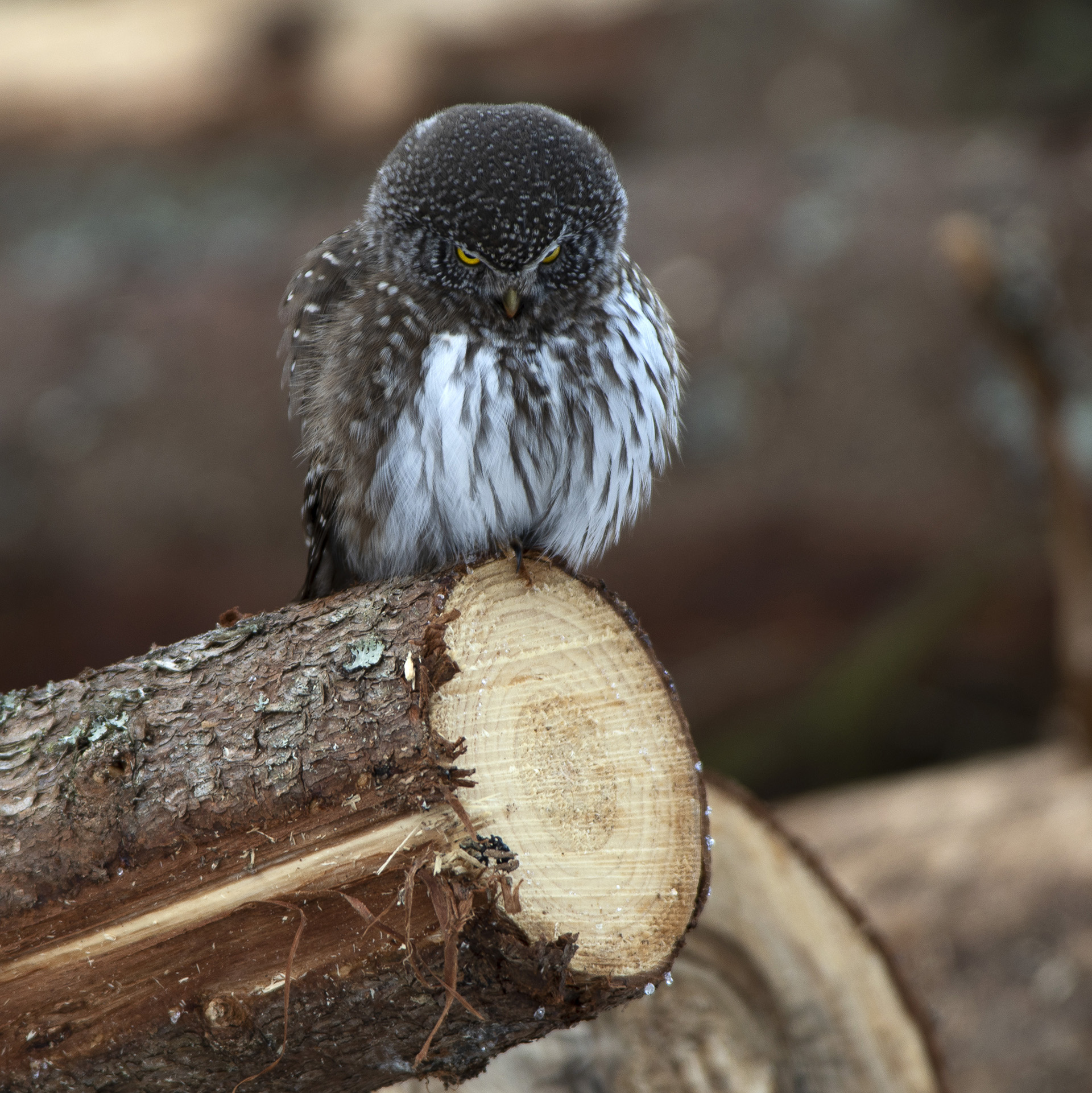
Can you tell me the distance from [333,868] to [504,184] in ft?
5.31

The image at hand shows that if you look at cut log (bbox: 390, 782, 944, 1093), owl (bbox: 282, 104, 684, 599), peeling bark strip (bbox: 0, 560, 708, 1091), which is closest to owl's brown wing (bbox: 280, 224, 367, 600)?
owl (bbox: 282, 104, 684, 599)

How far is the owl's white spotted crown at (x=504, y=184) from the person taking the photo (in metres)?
2.65

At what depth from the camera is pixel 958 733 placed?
5980 millimetres

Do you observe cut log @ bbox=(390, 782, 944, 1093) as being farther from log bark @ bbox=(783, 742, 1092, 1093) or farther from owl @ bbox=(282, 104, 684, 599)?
owl @ bbox=(282, 104, 684, 599)

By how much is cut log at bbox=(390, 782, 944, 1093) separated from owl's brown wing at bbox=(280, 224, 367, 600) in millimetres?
Result: 1284

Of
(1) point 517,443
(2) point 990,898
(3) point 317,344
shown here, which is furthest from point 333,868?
(2) point 990,898

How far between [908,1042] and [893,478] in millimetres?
2996

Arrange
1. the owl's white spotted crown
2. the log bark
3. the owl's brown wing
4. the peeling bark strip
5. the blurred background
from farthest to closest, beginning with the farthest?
the blurred background < the log bark < the owl's brown wing < the owl's white spotted crown < the peeling bark strip

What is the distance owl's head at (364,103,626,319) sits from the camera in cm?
265

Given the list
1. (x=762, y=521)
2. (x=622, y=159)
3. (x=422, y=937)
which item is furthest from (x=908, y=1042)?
(x=622, y=159)

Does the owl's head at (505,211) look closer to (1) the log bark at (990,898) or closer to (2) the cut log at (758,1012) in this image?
(2) the cut log at (758,1012)

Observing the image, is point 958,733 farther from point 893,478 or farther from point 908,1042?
point 908,1042

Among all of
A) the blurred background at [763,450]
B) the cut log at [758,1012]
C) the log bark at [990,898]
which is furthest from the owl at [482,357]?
the blurred background at [763,450]

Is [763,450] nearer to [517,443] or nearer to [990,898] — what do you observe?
[990,898]
